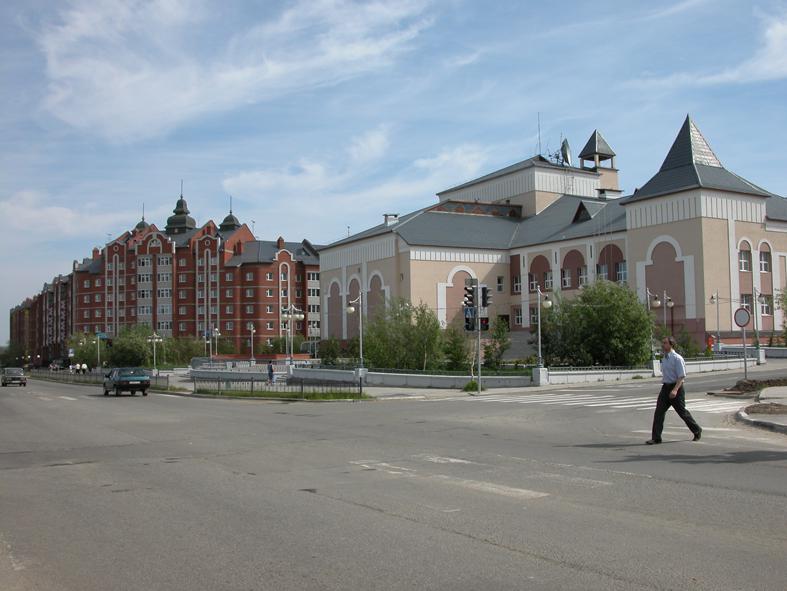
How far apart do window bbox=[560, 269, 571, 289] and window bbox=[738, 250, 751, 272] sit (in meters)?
16.4

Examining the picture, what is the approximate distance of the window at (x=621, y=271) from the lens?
70000 millimetres

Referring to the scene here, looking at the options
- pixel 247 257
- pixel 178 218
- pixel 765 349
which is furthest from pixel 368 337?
pixel 178 218

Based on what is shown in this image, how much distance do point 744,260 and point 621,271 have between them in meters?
10.4

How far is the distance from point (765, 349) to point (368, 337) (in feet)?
99.2

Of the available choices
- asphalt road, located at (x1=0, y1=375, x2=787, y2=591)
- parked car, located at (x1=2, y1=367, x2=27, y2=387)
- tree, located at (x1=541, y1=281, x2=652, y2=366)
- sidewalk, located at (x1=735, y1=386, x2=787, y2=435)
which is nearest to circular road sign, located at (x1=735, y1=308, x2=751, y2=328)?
sidewalk, located at (x1=735, y1=386, x2=787, y2=435)

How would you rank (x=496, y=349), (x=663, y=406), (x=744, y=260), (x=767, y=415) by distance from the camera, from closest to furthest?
(x=663, y=406), (x=767, y=415), (x=496, y=349), (x=744, y=260)

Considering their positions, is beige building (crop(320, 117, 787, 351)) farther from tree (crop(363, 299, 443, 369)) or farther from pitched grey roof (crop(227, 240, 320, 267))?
pitched grey roof (crop(227, 240, 320, 267))

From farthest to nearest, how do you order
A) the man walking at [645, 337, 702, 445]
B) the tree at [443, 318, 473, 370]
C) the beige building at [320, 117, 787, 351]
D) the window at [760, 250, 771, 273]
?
1. the window at [760, 250, 771, 273]
2. the beige building at [320, 117, 787, 351]
3. the tree at [443, 318, 473, 370]
4. the man walking at [645, 337, 702, 445]

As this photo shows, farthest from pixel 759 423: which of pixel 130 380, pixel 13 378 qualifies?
pixel 13 378

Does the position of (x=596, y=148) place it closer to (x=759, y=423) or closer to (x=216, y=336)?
(x=216, y=336)

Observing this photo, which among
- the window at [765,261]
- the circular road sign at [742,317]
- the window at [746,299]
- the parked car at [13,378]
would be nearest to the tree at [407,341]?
the circular road sign at [742,317]

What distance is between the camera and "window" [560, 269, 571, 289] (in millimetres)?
76125

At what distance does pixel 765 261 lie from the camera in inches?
2613

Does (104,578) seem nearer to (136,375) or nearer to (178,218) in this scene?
(136,375)
